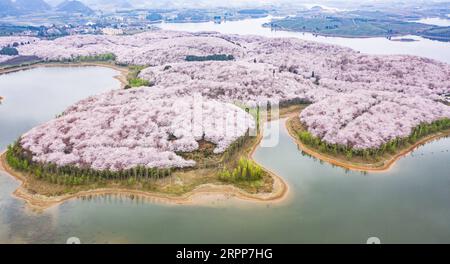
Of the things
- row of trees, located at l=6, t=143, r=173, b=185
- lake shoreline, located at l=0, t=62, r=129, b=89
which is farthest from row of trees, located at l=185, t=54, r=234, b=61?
row of trees, located at l=6, t=143, r=173, b=185

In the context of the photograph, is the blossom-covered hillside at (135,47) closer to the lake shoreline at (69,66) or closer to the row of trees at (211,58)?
the row of trees at (211,58)

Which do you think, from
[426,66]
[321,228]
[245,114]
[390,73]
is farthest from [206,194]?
[426,66]

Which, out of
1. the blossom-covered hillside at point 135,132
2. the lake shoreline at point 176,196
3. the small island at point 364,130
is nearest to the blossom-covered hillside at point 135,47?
the blossom-covered hillside at point 135,132

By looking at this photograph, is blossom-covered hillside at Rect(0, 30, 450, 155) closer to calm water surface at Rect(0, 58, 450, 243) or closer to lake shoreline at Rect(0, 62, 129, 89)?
lake shoreline at Rect(0, 62, 129, 89)

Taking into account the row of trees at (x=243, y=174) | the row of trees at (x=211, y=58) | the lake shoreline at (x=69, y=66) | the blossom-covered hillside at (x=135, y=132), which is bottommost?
the row of trees at (x=243, y=174)

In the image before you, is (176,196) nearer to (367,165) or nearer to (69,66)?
(367,165)

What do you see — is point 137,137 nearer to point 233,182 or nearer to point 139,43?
point 233,182
